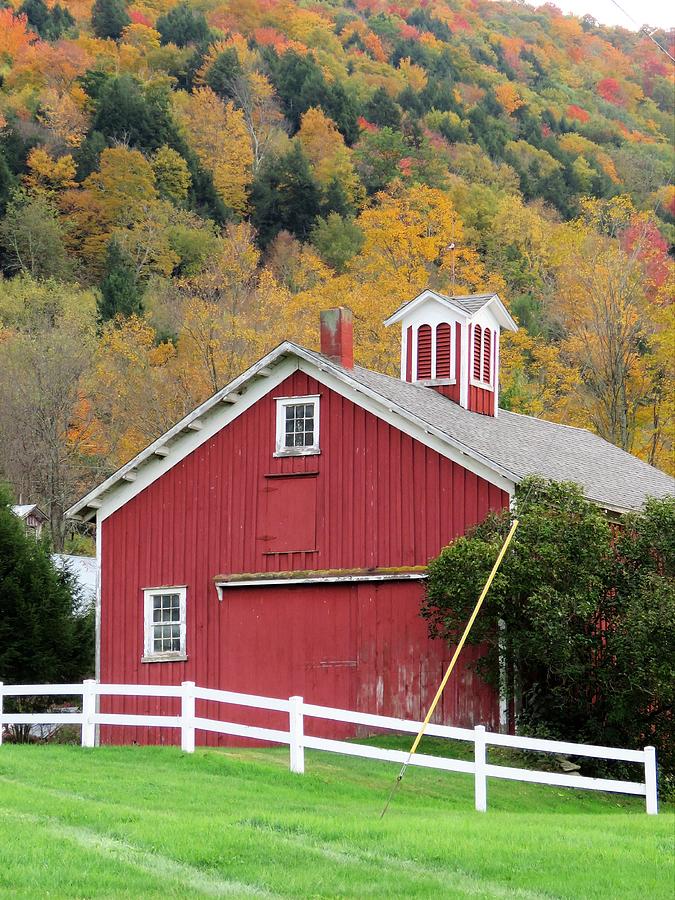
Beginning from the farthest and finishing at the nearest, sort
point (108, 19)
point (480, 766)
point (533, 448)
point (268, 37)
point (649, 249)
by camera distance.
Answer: point (268, 37) → point (108, 19) → point (649, 249) → point (533, 448) → point (480, 766)

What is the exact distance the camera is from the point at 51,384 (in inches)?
2200

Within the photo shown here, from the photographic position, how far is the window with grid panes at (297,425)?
27.2 m

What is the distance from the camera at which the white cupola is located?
31.6 meters

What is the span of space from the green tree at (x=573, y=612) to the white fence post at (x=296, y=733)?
530cm

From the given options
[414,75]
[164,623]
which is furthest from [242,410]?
[414,75]

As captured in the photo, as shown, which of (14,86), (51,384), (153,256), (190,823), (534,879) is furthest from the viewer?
(14,86)

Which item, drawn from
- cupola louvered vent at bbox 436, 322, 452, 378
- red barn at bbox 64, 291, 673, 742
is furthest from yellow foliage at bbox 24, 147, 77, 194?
red barn at bbox 64, 291, 673, 742

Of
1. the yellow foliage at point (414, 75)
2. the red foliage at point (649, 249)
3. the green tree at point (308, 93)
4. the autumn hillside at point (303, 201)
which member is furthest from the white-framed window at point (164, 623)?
the yellow foliage at point (414, 75)

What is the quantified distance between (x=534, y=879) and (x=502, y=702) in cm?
1118

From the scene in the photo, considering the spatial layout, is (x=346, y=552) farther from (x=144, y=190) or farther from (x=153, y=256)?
(x=144, y=190)

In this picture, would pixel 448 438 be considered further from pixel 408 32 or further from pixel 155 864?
pixel 408 32

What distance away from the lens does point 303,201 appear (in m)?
92.4

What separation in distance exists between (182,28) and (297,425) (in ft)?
311

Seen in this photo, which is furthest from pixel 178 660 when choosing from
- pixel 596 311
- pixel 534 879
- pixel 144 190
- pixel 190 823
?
pixel 144 190
